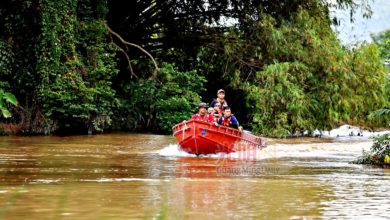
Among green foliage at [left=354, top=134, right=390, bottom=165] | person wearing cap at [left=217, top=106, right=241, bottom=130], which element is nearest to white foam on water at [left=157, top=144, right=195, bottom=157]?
person wearing cap at [left=217, top=106, right=241, bottom=130]

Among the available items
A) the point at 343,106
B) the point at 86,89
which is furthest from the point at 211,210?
the point at 343,106

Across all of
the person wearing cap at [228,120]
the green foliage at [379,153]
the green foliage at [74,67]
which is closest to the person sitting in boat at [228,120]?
the person wearing cap at [228,120]

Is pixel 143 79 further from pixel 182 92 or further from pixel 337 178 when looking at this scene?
pixel 337 178

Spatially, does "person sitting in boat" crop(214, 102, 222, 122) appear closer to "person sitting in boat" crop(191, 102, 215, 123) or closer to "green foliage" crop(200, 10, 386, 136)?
"person sitting in boat" crop(191, 102, 215, 123)

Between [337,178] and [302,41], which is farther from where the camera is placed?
[302,41]

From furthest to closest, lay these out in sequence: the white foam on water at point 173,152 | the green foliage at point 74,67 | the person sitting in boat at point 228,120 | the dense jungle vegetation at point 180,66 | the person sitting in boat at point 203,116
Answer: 1. the dense jungle vegetation at point 180,66
2. the green foliage at point 74,67
3. the person sitting in boat at point 228,120
4. the person sitting in boat at point 203,116
5. the white foam on water at point 173,152

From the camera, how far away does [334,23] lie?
31.1 metres

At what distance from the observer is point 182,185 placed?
10562mm

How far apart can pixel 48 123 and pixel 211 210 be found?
17.8m

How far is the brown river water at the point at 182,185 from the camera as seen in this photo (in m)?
7.92

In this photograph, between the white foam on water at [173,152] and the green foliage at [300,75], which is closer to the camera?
the white foam on water at [173,152]

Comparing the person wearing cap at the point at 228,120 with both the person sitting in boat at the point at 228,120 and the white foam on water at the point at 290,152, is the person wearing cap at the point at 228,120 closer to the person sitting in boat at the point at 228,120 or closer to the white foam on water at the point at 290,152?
the person sitting in boat at the point at 228,120

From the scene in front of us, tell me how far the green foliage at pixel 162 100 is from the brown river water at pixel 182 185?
386 inches

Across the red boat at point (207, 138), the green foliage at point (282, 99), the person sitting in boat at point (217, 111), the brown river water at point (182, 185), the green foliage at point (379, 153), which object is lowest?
the brown river water at point (182, 185)
